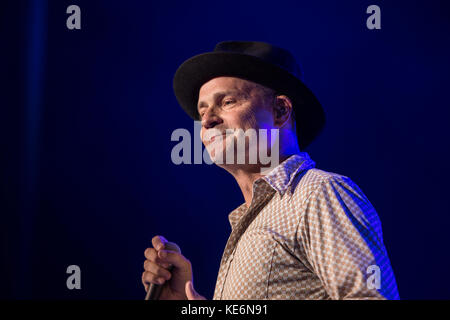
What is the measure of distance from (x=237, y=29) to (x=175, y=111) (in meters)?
0.58

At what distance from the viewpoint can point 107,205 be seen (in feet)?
7.62

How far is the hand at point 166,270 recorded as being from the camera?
1.23 meters

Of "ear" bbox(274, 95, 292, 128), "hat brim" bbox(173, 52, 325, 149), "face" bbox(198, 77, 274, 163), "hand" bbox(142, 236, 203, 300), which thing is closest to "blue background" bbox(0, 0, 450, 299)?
"hat brim" bbox(173, 52, 325, 149)

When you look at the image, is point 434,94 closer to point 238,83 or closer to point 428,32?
point 428,32

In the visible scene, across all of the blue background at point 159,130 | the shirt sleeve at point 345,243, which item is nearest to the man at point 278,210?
the shirt sleeve at point 345,243

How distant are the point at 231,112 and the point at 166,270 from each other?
58 cm

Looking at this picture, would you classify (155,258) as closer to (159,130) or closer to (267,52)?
(267,52)

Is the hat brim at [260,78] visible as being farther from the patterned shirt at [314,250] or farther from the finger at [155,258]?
the finger at [155,258]

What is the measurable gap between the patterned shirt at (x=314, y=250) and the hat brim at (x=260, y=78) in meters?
0.41

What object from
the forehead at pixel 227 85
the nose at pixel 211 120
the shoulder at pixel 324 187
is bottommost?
the shoulder at pixel 324 187

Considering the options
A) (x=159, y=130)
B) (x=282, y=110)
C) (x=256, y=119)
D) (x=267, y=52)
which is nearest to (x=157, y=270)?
(x=256, y=119)

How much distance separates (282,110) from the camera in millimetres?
1590

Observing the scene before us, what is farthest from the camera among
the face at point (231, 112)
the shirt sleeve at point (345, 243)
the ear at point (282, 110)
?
the ear at point (282, 110)

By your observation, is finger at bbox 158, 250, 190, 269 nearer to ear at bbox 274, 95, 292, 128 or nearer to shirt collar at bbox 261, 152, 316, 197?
shirt collar at bbox 261, 152, 316, 197
